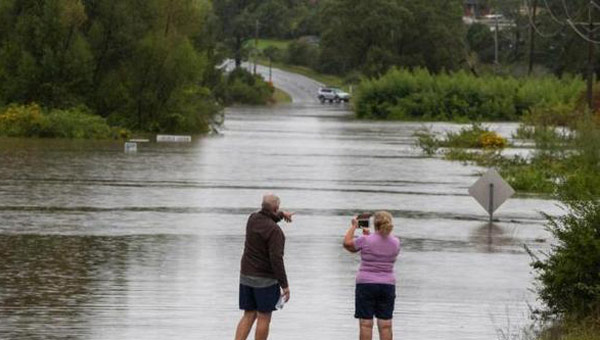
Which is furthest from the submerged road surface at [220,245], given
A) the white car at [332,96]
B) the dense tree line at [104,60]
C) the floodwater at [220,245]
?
the white car at [332,96]

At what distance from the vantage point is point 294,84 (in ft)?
552

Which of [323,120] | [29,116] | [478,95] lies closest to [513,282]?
[29,116]

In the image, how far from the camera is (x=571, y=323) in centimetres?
1461

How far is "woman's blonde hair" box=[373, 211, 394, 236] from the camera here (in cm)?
1329

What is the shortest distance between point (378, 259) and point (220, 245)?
34.5 ft

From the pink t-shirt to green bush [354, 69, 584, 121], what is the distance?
286ft

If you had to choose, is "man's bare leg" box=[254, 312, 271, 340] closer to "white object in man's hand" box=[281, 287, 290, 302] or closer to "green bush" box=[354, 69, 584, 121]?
"white object in man's hand" box=[281, 287, 290, 302]

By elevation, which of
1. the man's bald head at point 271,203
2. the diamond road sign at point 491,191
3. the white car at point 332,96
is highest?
the man's bald head at point 271,203

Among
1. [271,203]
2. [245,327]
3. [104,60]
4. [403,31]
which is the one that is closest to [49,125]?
[104,60]

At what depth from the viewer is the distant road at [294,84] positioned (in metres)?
155

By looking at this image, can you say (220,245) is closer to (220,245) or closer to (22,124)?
(220,245)

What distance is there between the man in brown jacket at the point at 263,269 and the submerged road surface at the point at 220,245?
4.46ft

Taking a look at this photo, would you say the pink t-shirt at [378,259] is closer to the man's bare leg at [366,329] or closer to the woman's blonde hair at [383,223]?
the woman's blonde hair at [383,223]

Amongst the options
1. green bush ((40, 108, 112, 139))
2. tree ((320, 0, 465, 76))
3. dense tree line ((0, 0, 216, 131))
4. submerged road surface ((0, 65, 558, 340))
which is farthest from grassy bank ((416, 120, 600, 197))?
tree ((320, 0, 465, 76))
